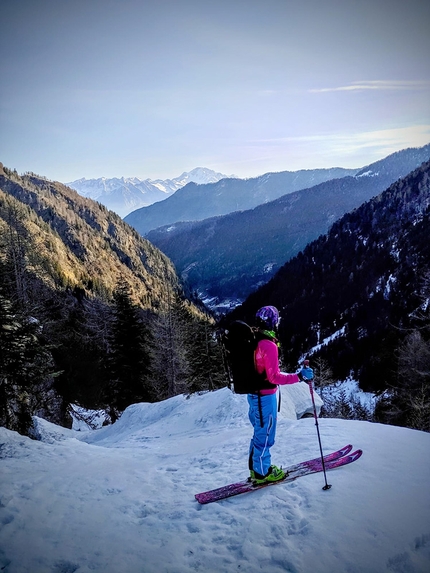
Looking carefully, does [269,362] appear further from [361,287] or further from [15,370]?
[361,287]

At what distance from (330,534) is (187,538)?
6.02 feet

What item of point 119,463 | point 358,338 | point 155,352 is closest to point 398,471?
point 119,463

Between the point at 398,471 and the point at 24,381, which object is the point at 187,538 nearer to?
the point at 398,471

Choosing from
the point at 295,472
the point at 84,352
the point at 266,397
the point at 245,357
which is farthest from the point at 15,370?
the point at 84,352

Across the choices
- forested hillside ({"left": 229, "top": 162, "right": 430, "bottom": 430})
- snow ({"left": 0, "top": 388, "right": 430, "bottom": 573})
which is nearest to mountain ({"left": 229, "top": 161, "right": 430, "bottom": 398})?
forested hillside ({"left": 229, "top": 162, "right": 430, "bottom": 430})

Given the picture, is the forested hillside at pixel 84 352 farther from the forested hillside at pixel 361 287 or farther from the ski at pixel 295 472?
the forested hillside at pixel 361 287

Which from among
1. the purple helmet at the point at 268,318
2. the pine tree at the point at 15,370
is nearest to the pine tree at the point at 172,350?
the pine tree at the point at 15,370

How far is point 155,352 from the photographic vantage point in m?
28.3

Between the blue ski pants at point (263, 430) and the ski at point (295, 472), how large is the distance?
0.31 meters

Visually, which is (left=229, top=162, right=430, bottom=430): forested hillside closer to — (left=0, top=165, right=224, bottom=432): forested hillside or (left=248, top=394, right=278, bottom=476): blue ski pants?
(left=0, top=165, right=224, bottom=432): forested hillside

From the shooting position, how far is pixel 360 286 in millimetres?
120938

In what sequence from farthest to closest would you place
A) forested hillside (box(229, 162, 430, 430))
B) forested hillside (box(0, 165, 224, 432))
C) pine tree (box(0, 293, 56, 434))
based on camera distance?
forested hillside (box(229, 162, 430, 430)) < forested hillside (box(0, 165, 224, 432)) < pine tree (box(0, 293, 56, 434))

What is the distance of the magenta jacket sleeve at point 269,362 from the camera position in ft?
16.8

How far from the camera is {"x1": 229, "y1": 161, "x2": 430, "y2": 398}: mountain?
9069 cm
